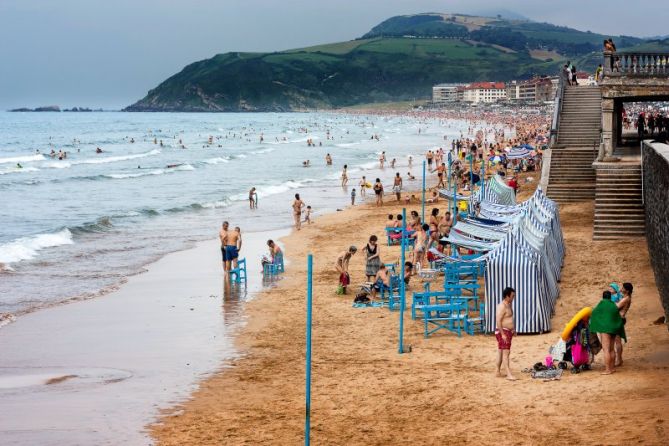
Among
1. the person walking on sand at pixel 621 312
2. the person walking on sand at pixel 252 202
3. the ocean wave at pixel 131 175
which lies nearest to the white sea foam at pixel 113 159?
the ocean wave at pixel 131 175

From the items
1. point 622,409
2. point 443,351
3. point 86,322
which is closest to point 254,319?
point 86,322

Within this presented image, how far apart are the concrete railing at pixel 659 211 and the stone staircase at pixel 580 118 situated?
7.36 meters

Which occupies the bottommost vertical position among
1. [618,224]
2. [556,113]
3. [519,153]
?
[618,224]

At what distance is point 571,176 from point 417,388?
1553 cm

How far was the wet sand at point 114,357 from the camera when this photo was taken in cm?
1148

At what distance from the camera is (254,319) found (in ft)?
57.1

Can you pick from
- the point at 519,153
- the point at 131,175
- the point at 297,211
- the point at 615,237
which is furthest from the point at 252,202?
the point at 131,175

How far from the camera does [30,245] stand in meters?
28.4

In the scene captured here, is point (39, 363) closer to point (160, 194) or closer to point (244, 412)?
point (244, 412)

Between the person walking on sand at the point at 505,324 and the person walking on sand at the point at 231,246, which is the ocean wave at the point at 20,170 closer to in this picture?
the person walking on sand at the point at 231,246

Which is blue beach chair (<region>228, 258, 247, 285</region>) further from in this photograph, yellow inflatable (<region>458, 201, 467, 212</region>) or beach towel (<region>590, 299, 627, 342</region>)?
beach towel (<region>590, 299, 627, 342</region>)

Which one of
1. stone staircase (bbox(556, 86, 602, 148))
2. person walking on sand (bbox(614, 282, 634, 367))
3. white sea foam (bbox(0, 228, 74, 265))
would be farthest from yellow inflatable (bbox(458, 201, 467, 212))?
person walking on sand (bbox(614, 282, 634, 367))

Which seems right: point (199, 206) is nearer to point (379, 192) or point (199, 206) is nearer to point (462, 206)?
point (379, 192)

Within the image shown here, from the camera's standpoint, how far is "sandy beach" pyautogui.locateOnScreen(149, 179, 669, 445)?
32.7ft
